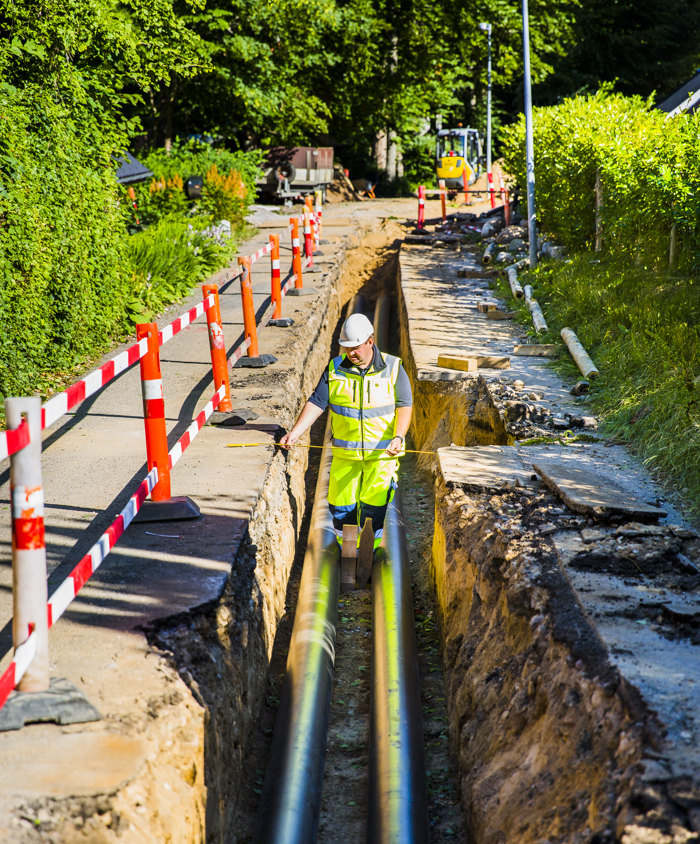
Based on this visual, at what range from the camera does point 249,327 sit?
8086mm

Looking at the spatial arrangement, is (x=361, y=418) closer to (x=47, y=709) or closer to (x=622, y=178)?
(x=47, y=709)

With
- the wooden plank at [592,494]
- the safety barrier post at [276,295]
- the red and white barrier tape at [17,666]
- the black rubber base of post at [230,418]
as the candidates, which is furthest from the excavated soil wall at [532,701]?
the safety barrier post at [276,295]

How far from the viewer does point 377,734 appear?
13.2 feet

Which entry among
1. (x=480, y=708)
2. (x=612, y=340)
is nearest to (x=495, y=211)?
(x=612, y=340)

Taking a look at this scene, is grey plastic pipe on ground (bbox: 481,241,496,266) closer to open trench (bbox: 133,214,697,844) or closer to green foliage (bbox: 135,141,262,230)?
green foliage (bbox: 135,141,262,230)

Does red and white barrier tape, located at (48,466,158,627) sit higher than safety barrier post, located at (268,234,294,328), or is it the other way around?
safety barrier post, located at (268,234,294,328)

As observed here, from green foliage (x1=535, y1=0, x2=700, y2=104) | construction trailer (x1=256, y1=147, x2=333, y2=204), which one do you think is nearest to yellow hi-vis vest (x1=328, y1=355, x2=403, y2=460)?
construction trailer (x1=256, y1=147, x2=333, y2=204)

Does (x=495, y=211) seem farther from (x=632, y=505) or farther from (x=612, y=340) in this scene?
(x=632, y=505)

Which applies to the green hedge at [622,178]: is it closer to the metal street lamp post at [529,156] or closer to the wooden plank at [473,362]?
the metal street lamp post at [529,156]

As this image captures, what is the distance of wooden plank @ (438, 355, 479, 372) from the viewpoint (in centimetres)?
822

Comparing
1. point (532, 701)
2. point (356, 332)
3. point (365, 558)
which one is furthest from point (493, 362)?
point (532, 701)

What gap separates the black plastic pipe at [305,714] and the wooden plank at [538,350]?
4.10 meters

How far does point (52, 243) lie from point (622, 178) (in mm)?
7177

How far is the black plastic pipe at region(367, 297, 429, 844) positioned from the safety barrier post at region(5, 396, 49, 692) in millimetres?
1687
